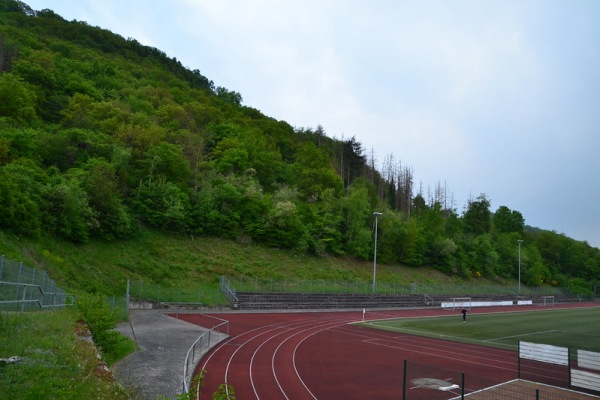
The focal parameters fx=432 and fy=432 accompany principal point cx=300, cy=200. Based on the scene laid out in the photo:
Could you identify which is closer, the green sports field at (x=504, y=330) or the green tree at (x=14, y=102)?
the green sports field at (x=504, y=330)

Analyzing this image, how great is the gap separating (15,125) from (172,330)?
41.5 metres

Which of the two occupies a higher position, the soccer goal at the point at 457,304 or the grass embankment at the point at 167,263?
the grass embankment at the point at 167,263

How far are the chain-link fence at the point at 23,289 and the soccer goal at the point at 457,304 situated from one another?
Answer: 44940 mm

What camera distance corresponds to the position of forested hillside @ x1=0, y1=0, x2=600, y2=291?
41188 millimetres

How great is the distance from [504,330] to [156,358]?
2783 cm

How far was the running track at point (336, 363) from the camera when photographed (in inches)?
582

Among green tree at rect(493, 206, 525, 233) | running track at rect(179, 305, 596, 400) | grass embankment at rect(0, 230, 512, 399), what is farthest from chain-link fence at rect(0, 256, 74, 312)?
green tree at rect(493, 206, 525, 233)

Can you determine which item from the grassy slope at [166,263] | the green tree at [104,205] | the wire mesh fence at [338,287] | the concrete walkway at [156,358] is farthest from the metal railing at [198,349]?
the green tree at [104,205]

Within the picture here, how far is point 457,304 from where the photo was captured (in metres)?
56.2

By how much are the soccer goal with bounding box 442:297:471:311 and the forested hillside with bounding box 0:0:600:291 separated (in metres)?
12.9

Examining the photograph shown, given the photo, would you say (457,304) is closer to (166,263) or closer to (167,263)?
(167,263)

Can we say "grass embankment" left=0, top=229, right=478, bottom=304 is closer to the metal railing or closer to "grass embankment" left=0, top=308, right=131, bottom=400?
the metal railing

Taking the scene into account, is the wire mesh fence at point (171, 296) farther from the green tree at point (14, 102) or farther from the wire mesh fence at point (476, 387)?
the green tree at point (14, 102)

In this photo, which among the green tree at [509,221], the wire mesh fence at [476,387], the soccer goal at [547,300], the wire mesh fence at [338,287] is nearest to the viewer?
the wire mesh fence at [476,387]
